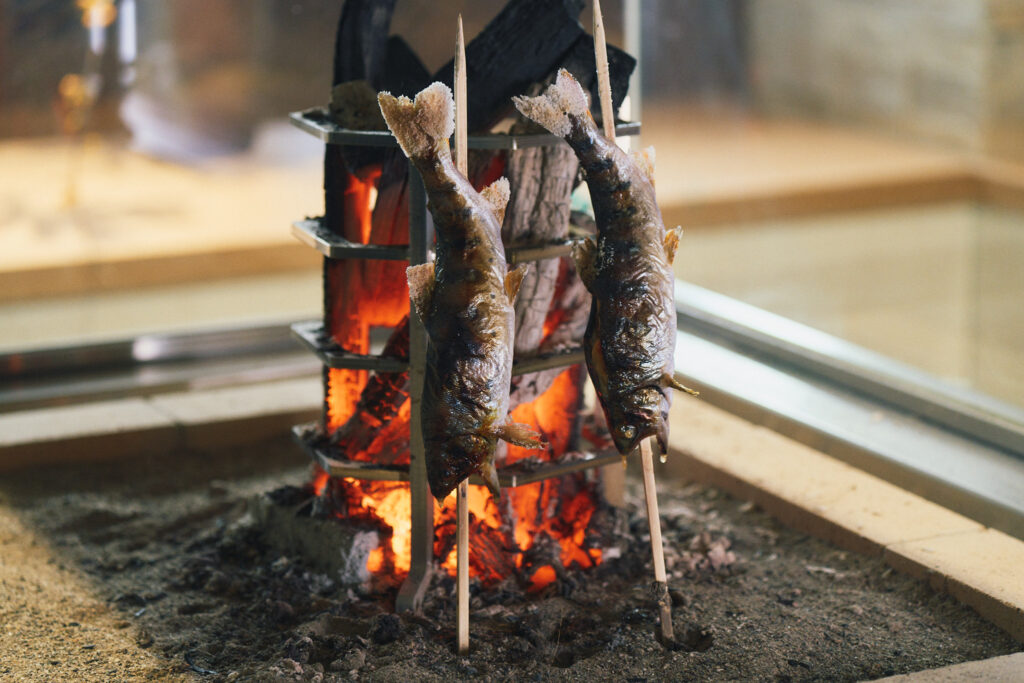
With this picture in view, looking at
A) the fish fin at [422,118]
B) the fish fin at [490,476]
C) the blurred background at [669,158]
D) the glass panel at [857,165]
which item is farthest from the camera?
the glass panel at [857,165]

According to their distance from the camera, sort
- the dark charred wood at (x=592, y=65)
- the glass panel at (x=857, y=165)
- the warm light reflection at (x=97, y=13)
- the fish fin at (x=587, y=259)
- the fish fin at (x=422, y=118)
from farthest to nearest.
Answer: the glass panel at (x=857, y=165) < the warm light reflection at (x=97, y=13) < the dark charred wood at (x=592, y=65) < the fish fin at (x=587, y=259) < the fish fin at (x=422, y=118)

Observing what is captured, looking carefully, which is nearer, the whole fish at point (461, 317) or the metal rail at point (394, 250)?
the whole fish at point (461, 317)

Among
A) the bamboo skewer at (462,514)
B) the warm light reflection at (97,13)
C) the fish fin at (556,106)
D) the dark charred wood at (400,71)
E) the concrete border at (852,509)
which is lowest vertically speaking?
the concrete border at (852,509)

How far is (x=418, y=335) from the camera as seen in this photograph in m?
3.01

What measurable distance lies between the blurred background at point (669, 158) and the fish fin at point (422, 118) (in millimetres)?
2602

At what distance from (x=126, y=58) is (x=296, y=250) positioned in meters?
1.48

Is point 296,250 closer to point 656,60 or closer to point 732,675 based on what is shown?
point 656,60

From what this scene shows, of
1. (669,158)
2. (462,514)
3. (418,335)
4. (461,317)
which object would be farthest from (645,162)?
(669,158)

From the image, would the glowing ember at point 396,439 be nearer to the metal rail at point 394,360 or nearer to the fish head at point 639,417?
the metal rail at point 394,360

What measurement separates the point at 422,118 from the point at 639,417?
2.47 feet

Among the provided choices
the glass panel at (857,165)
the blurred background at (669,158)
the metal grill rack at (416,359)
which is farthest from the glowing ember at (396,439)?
the glass panel at (857,165)

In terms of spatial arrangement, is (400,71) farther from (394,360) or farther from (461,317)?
(461,317)

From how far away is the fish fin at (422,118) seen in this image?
253cm

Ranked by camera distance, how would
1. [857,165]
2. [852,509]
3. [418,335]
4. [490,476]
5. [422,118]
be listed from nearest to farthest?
[422,118] < [490,476] < [418,335] < [852,509] < [857,165]
